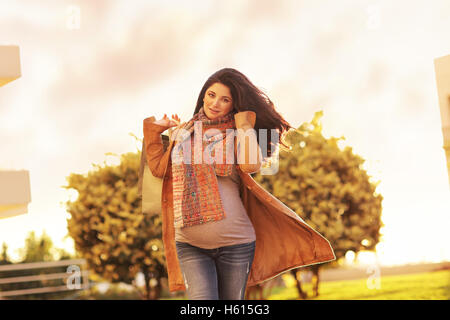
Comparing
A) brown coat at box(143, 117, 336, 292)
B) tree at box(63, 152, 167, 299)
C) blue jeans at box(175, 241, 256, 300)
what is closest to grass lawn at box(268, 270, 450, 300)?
tree at box(63, 152, 167, 299)

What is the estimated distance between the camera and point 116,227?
8.14 m

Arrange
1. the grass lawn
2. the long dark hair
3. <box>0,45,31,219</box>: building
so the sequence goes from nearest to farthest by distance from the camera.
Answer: the long dark hair < the grass lawn < <box>0,45,31,219</box>: building

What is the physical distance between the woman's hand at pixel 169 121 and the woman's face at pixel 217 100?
0.15m

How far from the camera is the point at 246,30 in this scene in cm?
925

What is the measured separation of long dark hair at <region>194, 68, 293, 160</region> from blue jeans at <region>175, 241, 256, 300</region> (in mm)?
537

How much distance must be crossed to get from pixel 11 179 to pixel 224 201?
7.83 meters

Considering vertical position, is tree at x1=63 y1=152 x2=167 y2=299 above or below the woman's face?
below

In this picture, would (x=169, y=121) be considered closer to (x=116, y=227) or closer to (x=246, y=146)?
(x=246, y=146)

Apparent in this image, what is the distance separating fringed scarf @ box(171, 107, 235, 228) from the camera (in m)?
2.41

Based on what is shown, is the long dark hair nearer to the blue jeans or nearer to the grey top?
the grey top

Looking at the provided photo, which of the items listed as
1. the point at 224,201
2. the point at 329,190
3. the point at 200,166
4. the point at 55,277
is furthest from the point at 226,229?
the point at 55,277

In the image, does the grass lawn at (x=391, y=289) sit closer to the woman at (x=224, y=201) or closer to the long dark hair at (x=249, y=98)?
the woman at (x=224, y=201)

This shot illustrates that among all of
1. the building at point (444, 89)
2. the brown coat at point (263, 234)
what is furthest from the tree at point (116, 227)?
the brown coat at point (263, 234)

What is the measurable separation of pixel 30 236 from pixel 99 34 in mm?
4321
